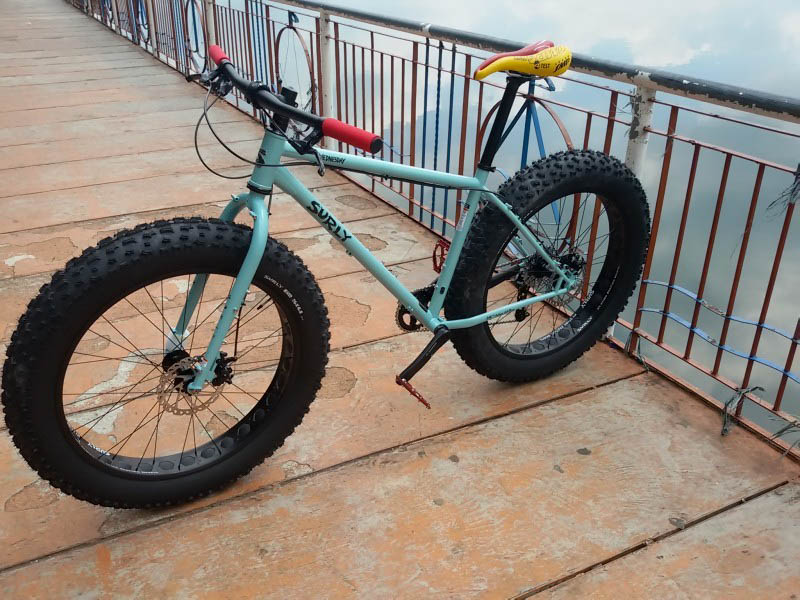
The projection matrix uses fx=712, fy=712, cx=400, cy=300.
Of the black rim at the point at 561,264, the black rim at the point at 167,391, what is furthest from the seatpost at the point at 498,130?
the black rim at the point at 167,391

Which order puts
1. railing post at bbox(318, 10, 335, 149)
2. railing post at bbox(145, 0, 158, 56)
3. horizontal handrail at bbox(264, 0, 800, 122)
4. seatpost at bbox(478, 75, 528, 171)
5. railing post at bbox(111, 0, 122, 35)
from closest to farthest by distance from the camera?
1. horizontal handrail at bbox(264, 0, 800, 122)
2. seatpost at bbox(478, 75, 528, 171)
3. railing post at bbox(318, 10, 335, 149)
4. railing post at bbox(145, 0, 158, 56)
5. railing post at bbox(111, 0, 122, 35)

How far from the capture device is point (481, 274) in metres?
2.47

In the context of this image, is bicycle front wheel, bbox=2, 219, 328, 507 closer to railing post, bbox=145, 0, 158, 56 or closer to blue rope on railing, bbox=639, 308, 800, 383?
blue rope on railing, bbox=639, 308, 800, 383

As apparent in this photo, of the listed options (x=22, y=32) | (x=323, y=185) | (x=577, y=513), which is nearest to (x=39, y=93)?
(x=323, y=185)

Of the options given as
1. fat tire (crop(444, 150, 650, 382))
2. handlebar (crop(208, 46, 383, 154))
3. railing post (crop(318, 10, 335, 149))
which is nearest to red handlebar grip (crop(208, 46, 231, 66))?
handlebar (crop(208, 46, 383, 154))

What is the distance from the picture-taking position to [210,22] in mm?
7570

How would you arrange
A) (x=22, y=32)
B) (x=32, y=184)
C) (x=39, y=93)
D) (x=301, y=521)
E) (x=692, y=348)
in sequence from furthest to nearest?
1. (x=22, y=32)
2. (x=39, y=93)
3. (x=32, y=184)
4. (x=692, y=348)
5. (x=301, y=521)

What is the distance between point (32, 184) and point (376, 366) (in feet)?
10.8

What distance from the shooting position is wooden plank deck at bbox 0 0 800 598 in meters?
1.93

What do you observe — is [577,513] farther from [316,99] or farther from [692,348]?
[316,99]

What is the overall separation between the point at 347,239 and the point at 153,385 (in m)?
1.12

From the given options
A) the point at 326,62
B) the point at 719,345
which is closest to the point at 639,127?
the point at 719,345

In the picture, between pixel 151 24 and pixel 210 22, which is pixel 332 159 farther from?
pixel 151 24

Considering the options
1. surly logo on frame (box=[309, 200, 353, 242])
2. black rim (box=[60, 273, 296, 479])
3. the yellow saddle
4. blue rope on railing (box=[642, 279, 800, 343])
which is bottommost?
black rim (box=[60, 273, 296, 479])
